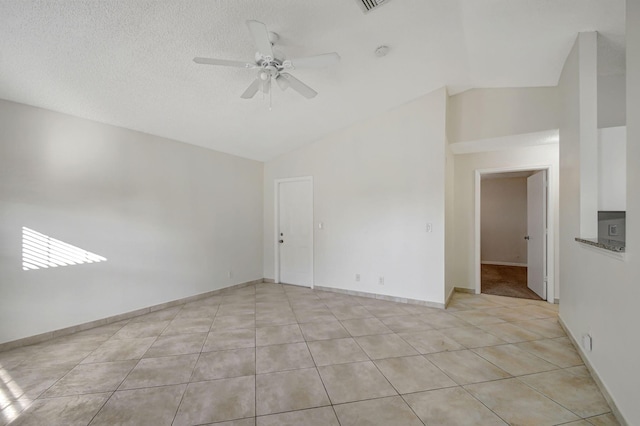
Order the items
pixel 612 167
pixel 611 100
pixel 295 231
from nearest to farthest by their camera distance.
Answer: pixel 612 167 → pixel 611 100 → pixel 295 231

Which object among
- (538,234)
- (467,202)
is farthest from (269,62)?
(538,234)

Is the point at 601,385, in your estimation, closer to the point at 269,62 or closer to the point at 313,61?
the point at 313,61

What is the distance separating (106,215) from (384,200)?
12.6 feet

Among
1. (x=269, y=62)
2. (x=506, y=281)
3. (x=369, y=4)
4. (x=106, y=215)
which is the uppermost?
(x=369, y=4)

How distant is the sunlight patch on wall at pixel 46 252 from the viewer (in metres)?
2.74

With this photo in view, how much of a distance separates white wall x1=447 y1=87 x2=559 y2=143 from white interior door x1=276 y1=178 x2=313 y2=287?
8.75 ft

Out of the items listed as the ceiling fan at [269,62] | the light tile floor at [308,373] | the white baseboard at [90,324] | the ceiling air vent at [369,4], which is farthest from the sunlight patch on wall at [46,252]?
the ceiling air vent at [369,4]

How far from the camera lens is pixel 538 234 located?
14.6ft

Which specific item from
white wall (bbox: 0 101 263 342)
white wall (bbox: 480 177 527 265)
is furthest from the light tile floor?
white wall (bbox: 480 177 527 265)

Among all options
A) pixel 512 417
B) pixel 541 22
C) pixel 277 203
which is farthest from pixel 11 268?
pixel 541 22

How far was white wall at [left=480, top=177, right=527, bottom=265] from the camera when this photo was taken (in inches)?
290

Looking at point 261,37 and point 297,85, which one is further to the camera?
point 297,85

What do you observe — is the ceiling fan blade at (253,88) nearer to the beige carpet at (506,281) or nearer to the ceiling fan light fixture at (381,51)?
the ceiling fan light fixture at (381,51)

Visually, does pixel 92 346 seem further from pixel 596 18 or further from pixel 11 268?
pixel 596 18
